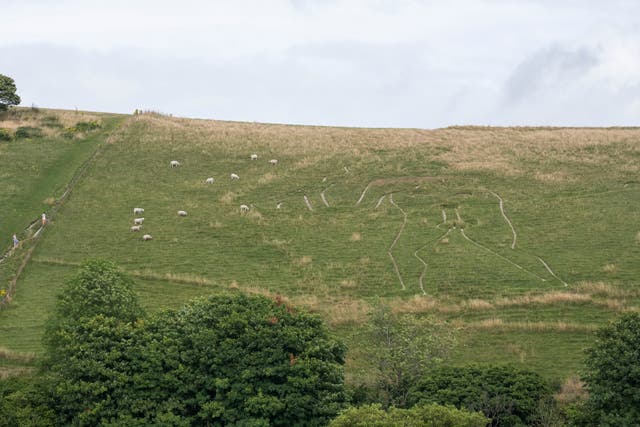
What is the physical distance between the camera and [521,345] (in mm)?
47500

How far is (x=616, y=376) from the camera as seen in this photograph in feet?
112

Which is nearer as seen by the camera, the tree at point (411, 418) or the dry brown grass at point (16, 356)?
the tree at point (411, 418)

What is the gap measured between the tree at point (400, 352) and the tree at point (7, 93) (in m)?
84.6

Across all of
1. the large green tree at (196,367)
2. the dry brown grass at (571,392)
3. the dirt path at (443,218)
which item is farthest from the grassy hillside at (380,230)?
the large green tree at (196,367)

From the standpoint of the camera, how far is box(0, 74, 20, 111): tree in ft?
360

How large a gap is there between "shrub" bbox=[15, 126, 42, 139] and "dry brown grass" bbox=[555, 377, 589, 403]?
76.9m

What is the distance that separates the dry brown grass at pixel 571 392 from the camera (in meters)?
39.5

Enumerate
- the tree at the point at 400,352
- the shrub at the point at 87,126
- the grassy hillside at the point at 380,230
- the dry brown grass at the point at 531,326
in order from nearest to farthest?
the tree at the point at 400,352
the dry brown grass at the point at 531,326
the grassy hillside at the point at 380,230
the shrub at the point at 87,126

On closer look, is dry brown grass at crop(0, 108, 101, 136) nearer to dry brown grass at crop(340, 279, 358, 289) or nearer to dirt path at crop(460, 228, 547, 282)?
dry brown grass at crop(340, 279, 358, 289)

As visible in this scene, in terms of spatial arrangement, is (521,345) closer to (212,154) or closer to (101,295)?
(101,295)

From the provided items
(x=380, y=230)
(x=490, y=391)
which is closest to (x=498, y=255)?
(x=380, y=230)

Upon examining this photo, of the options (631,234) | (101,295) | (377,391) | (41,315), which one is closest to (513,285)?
(631,234)

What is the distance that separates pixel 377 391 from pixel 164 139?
203ft

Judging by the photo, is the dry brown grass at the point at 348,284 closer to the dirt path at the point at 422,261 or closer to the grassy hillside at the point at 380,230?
the grassy hillside at the point at 380,230
